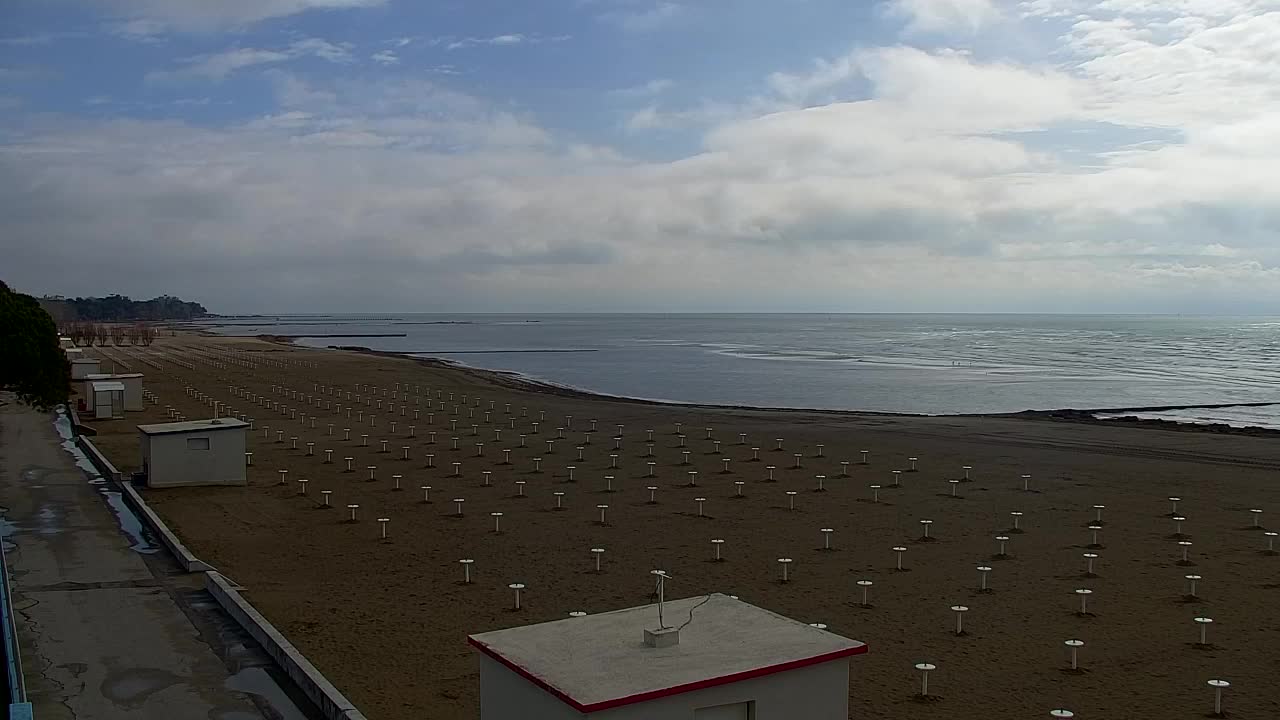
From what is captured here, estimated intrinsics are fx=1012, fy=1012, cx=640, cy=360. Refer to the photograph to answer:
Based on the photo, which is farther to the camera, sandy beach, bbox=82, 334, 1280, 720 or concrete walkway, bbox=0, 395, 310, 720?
sandy beach, bbox=82, 334, 1280, 720

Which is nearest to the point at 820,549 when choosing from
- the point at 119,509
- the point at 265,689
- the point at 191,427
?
the point at 265,689

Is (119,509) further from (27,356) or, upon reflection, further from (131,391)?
(131,391)

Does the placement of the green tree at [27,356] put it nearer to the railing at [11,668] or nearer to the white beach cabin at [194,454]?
the white beach cabin at [194,454]

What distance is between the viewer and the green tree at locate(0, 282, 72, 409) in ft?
67.4

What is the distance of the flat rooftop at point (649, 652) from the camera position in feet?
21.3

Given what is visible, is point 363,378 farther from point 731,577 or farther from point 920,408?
point 731,577

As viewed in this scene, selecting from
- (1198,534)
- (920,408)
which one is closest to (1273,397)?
(920,408)

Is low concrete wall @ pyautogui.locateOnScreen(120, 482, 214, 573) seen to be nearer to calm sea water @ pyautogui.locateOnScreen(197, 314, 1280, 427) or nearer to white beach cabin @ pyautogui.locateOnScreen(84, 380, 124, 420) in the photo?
white beach cabin @ pyautogui.locateOnScreen(84, 380, 124, 420)

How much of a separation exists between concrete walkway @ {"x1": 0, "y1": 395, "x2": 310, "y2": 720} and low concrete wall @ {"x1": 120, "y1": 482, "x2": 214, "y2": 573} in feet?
0.71

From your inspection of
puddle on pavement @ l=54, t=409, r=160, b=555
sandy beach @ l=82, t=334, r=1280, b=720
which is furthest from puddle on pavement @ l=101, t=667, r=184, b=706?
puddle on pavement @ l=54, t=409, r=160, b=555

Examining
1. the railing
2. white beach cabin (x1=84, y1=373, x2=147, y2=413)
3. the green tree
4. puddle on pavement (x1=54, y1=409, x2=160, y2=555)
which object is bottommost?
puddle on pavement (x1=54, y1=409, x2=160, y2=555)

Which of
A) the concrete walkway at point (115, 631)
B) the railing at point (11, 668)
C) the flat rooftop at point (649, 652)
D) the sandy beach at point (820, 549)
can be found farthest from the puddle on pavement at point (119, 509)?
the flat rooftop at point (649, 652)

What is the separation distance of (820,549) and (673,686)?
10.5 m

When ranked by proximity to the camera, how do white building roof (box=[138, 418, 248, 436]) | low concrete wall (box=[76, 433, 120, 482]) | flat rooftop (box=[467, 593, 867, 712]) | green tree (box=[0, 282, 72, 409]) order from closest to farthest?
flat rooftop (box=[467, 593, 867, 712]) → green tree (box=[0, 282, 72, 409]) → white building roof (box=[138, 418, 248, 436]) → low concrete wall (box=[76, 433, 120, 482])
